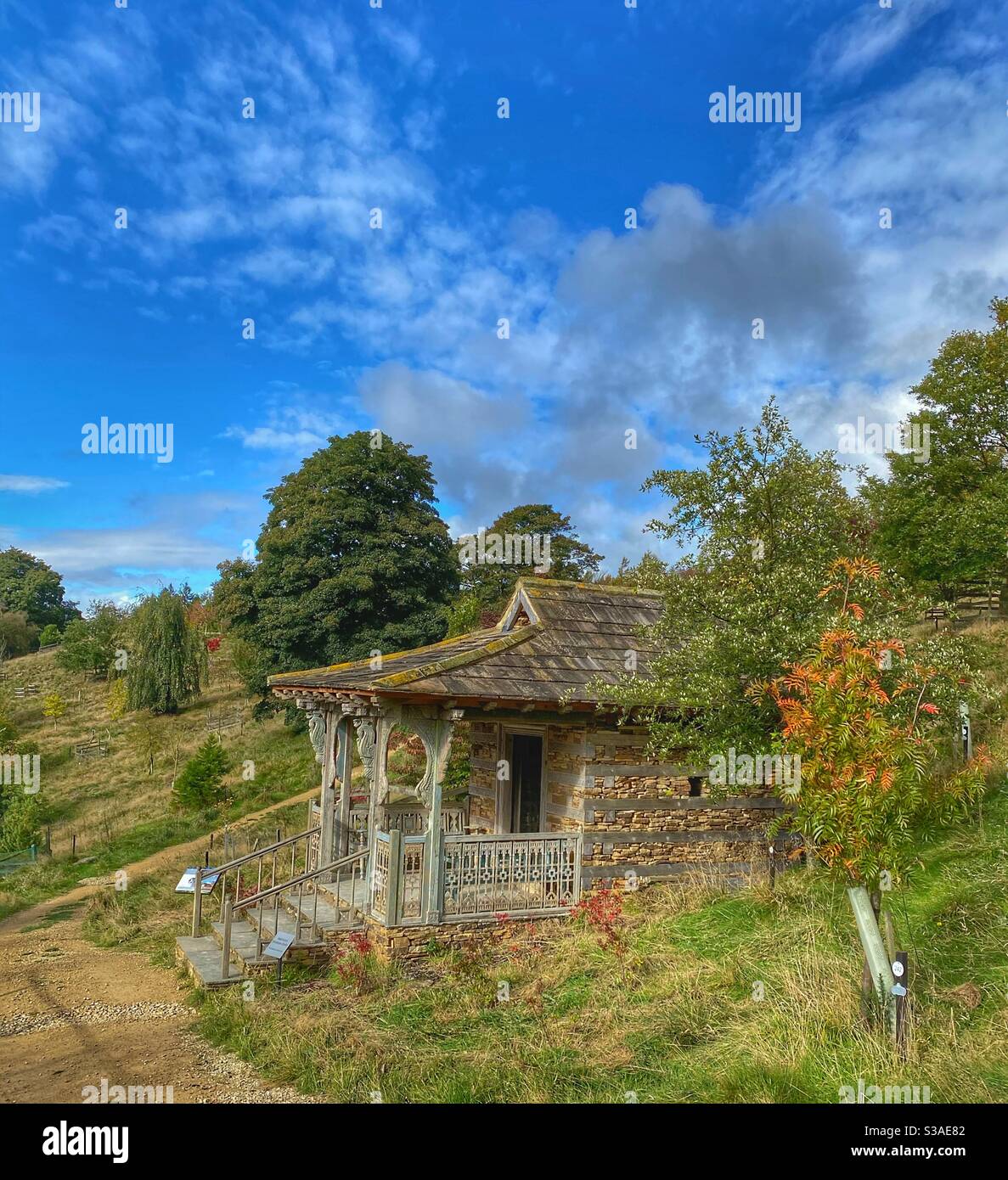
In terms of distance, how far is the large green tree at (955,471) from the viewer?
2189 centimetres

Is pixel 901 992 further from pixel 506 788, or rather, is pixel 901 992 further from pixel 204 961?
pixel 204 961

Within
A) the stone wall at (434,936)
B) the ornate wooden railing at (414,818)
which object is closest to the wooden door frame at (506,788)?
the ornate wooden railing at (414,818)

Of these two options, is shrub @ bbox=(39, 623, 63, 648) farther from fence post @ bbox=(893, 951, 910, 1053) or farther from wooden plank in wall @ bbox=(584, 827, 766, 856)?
fence post @ bbox=(893, 951, 910, 1053)

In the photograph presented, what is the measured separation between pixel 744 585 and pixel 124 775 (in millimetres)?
26148

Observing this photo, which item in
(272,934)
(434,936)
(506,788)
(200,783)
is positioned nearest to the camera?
(434,936)

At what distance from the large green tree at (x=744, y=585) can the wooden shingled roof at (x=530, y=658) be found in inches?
48.3

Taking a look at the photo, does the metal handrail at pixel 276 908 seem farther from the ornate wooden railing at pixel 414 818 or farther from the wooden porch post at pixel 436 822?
the ornate wooden railing at pixel 414 818

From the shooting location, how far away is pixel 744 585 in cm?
970

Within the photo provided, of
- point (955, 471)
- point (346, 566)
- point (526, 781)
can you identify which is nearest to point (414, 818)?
point (526, 781)

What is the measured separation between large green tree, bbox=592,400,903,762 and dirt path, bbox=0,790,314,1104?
5.91 m

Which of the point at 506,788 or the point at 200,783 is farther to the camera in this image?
the point at 200,783

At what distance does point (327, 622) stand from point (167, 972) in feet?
54.2
